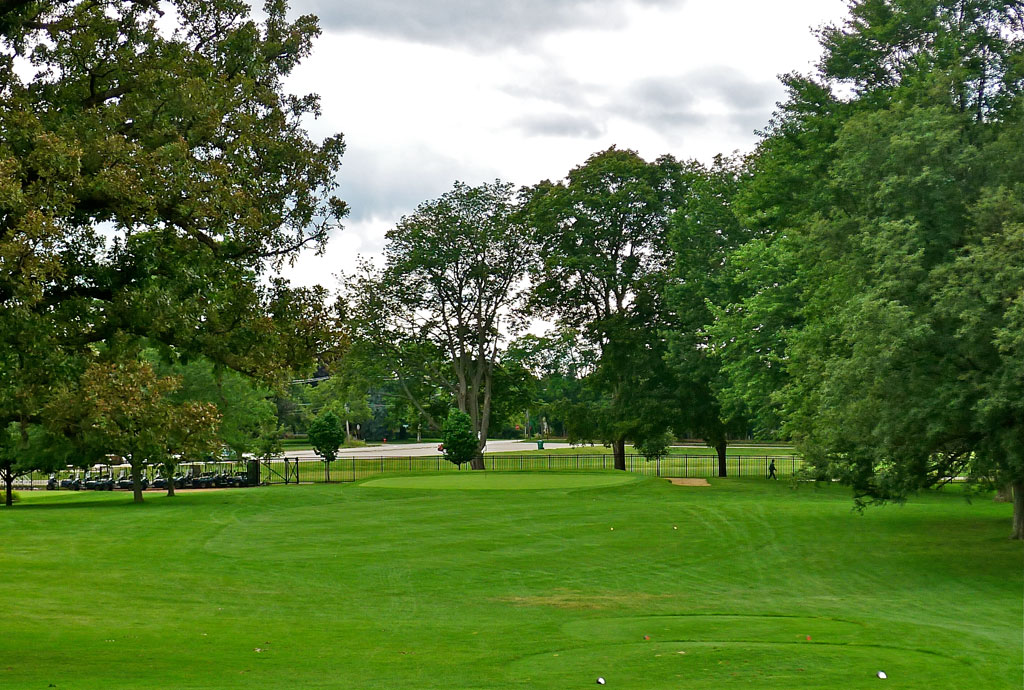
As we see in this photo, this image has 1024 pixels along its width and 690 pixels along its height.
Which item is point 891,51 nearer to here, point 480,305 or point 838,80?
point 838,80

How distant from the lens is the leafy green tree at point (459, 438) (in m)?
57.0

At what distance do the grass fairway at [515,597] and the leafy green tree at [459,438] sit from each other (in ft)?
60.9

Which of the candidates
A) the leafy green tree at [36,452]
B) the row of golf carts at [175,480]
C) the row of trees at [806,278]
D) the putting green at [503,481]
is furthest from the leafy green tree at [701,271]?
the leafy green tree at [36,452]

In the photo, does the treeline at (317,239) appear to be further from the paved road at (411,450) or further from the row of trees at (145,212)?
the paved road at (411,450)

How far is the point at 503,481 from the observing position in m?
48.6

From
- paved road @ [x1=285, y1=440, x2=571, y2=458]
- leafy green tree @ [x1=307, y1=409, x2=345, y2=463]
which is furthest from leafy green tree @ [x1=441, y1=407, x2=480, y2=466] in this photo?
paved road @ [x1=285, y1=440, x2=571, y2=458]

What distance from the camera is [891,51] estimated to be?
31734 mm

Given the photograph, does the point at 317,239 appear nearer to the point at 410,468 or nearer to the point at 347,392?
the point at 347,392

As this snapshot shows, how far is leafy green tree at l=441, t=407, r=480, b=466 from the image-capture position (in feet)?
187

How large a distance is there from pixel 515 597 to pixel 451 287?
1678 inches

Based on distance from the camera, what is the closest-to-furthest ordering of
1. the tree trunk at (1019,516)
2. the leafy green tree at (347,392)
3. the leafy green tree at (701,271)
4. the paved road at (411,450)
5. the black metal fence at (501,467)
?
the tree trunk at (1019,516) → the leafy green tree at (701,271) → the leafy green tree at (347,392) → the black metal fence at (501,467) → the paved road at (411,450)

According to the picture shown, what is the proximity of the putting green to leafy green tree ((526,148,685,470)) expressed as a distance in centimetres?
376

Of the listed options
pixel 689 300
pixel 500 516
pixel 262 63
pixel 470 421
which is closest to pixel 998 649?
pixel 262 63

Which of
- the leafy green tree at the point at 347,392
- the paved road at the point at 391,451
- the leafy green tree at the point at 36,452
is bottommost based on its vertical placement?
the paved road at the point at 391,451
